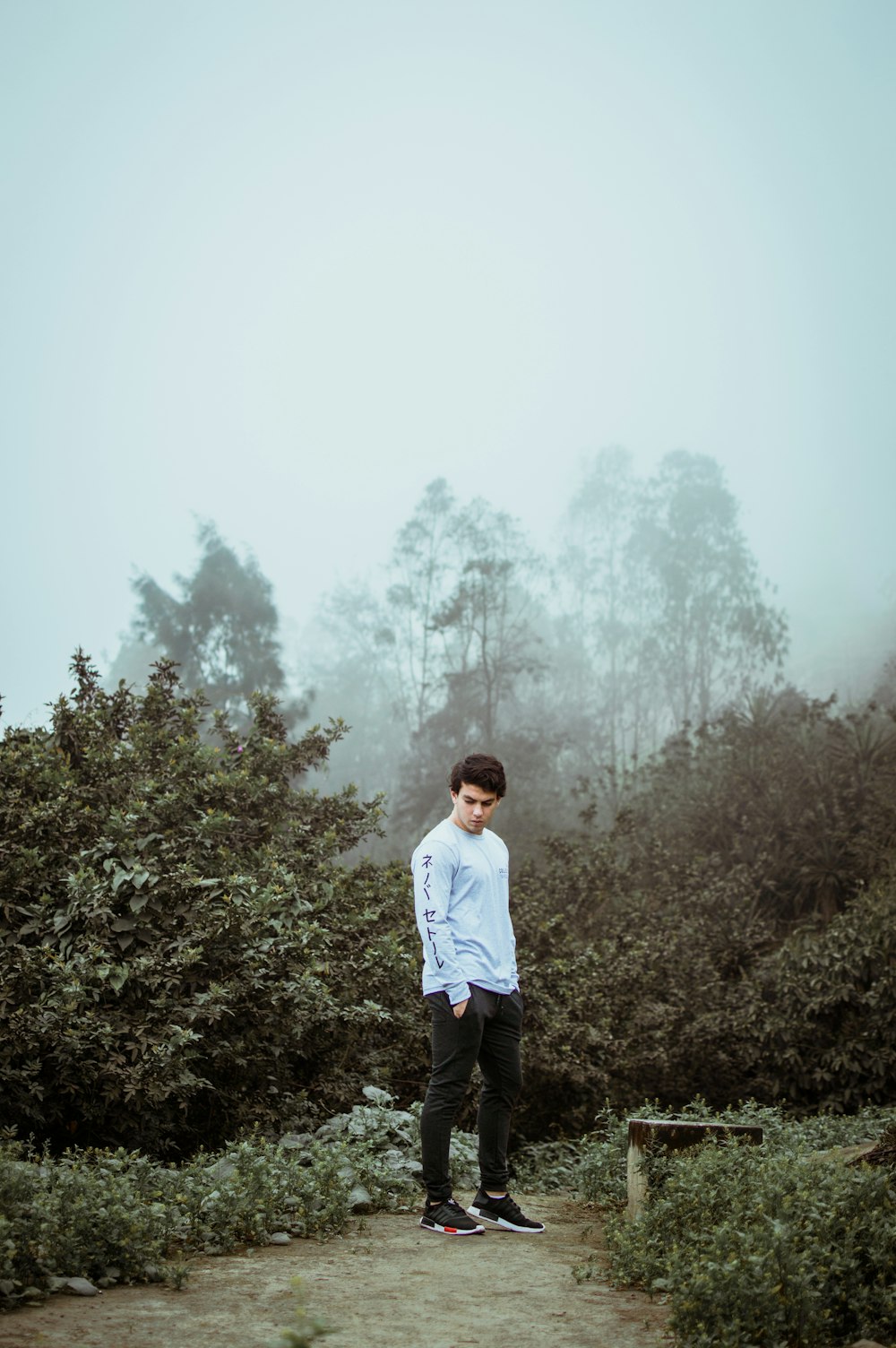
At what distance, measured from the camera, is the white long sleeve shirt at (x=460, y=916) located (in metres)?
4.46

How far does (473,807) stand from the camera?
15.2ft

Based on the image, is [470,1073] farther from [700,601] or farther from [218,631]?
[700,601]

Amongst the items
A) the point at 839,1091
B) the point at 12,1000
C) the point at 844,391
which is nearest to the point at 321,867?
the point at 12,1000

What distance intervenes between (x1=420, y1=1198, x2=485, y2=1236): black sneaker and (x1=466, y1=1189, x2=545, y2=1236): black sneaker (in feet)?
0.42

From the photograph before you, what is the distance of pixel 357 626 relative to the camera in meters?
43.4

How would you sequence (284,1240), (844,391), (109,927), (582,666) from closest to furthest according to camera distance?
(284,1240) → (109,927) → (582,666) → (844,391)

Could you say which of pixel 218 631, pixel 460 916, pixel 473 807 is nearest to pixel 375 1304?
pixel 460 916

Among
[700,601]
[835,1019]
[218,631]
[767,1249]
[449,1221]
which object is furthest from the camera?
[700,601]

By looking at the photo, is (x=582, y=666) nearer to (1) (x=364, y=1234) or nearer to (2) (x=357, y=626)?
(2) (x=357, y=626)

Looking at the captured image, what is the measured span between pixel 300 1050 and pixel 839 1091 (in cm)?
503

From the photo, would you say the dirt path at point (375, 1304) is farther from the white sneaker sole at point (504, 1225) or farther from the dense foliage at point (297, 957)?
the dense foliage at point (297, 957)

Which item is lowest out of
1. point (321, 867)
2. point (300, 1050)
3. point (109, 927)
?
point (300, 1050)

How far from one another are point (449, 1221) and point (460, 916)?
1.13m

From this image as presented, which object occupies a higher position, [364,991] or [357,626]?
[357,626]
